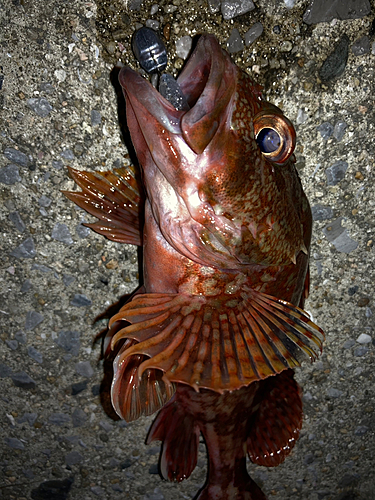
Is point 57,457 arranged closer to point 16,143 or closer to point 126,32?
point 16,143

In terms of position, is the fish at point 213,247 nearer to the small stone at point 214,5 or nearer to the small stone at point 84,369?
the small stone at point 214,5

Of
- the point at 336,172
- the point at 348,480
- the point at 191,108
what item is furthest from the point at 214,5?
the point at 348,480

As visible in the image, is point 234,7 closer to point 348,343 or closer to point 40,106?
point 40,106

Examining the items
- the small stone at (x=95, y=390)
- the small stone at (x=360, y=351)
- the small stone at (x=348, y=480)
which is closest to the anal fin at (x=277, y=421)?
the small stone at (x=360, y=351)

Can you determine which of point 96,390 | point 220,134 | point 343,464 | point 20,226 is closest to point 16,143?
point 20,226

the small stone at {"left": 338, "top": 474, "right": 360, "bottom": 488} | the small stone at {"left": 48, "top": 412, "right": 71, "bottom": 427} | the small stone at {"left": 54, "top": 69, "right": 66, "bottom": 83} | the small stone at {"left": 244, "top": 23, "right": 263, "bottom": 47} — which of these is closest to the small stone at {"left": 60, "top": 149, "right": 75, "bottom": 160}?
the small stone at {"left": 54, "top": 69, "right": 66, "bottom": 83}

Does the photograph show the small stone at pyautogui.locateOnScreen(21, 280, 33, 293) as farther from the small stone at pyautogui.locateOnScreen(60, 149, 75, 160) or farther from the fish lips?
the fish lips

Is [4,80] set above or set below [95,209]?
above
